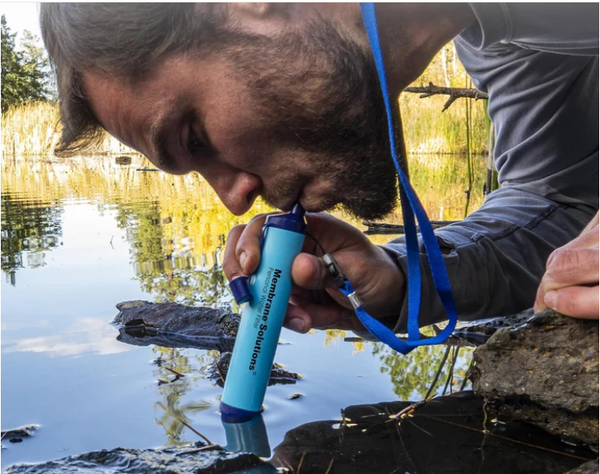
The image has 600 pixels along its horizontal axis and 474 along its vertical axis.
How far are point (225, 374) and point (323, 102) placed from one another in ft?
2.55

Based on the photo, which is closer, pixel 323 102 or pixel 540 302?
pixel 540 302

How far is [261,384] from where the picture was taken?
174 cm

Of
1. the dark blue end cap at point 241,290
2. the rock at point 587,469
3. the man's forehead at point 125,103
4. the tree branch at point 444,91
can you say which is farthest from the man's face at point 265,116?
the tree branch at point 444,91

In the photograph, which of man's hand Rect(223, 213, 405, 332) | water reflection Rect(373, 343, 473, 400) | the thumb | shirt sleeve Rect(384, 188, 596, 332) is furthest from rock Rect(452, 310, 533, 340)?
the thumb

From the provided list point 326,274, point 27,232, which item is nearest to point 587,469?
point 326,274

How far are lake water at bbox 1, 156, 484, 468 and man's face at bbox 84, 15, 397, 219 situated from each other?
19.3 inches

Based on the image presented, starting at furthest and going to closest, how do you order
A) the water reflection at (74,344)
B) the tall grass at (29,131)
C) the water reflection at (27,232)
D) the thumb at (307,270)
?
the tall grass at (29,131) < the water reflection at (27,232) < the water reflection at (74,344) < the thumb at (307,270)

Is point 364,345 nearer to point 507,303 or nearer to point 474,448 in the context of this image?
point 507,303

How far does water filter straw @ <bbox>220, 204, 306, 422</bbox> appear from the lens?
67.7 inches

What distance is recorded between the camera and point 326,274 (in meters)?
1.91

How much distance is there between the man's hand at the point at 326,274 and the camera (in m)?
1.82

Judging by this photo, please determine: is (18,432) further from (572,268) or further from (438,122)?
(438,122)

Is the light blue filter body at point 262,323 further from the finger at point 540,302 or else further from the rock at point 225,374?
the finger at point 540,302

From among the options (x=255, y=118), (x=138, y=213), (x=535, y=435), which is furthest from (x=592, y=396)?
(x=138, y=213)
